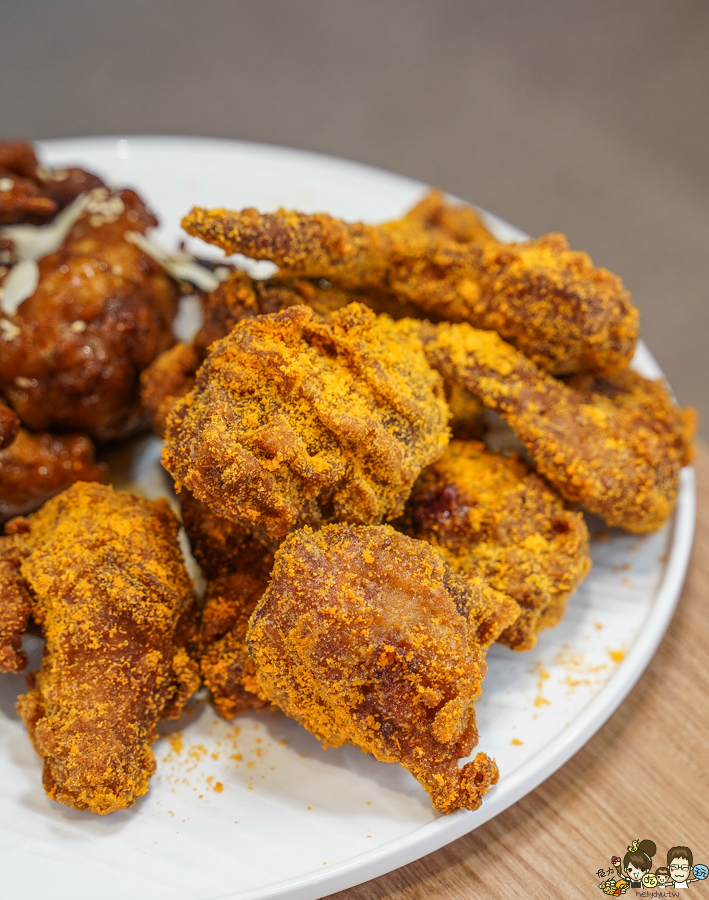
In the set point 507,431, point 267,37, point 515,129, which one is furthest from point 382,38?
point 507,431

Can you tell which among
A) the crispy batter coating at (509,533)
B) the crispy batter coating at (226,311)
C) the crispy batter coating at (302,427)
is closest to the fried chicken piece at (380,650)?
the crispy batter coating at (302,427)

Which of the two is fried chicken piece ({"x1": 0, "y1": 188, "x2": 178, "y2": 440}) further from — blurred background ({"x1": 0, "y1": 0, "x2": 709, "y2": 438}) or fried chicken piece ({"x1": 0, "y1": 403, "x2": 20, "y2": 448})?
blurred background ({"x1": 0, "y1": 0, "x2": 709, "y2": 438})

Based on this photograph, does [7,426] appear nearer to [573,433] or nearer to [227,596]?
[227,596]

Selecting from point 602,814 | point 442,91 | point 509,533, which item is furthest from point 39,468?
point 442,91

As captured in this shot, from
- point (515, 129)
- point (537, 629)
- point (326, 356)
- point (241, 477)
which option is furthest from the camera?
point (515, 129)

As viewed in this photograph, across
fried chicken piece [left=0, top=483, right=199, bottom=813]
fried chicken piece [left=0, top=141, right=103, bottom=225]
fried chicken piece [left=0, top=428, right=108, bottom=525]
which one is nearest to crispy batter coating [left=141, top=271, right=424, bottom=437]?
fried chicken piece [left=0, top=428, right=108, bottom=525]

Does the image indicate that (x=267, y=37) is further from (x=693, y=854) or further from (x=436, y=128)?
(x=693, y=854)

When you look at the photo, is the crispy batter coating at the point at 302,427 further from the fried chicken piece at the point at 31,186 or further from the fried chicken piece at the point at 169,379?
the fried chicken piece at the point at 31,186
